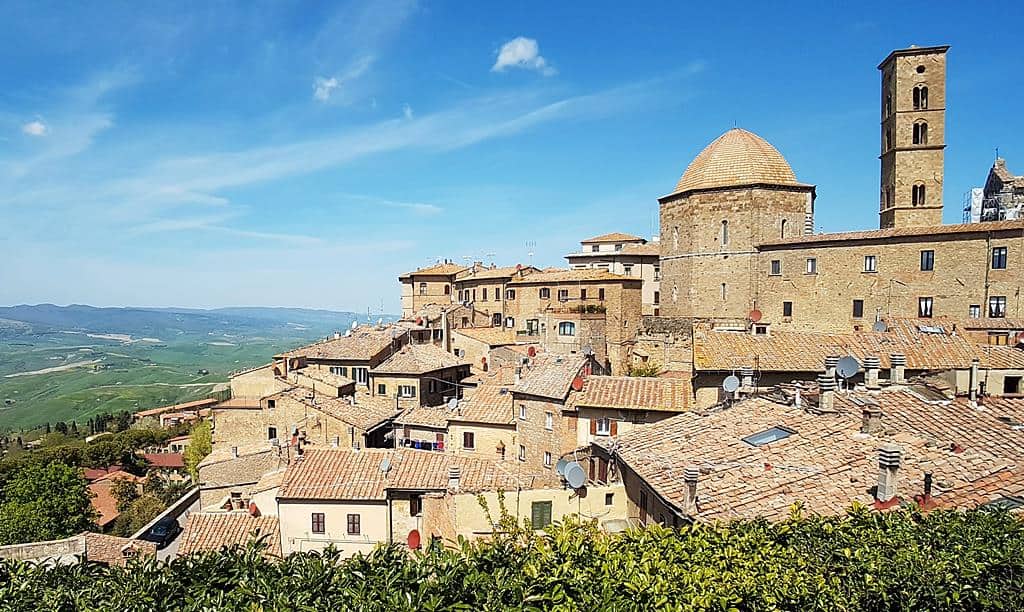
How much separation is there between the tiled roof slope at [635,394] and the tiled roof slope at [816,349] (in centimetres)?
137

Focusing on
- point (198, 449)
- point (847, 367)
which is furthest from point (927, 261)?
point (198, 449)

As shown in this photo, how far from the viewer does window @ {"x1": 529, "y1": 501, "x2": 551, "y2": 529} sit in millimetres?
14383

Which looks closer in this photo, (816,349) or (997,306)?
(816,349)

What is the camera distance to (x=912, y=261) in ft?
113

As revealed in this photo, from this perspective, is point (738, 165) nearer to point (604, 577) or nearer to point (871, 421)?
point (871, 421)

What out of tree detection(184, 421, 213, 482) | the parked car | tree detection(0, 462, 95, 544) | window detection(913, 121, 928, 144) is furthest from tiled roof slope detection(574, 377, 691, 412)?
tree detection(184, 421, 213, 482)

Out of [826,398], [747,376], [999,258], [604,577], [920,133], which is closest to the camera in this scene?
[604,577]

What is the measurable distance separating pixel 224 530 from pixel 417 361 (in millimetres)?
19560

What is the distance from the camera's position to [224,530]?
20062 millimetres

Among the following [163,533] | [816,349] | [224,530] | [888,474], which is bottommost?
[163,533]

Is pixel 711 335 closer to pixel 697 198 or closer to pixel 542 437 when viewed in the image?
pixel 542 437

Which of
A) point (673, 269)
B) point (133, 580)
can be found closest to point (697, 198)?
point (673, 269)

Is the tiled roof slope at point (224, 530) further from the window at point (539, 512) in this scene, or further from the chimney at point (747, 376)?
the chimney at point (747, 376)

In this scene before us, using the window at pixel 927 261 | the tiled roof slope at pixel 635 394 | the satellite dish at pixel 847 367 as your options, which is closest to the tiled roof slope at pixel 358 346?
the tiled roof slope at pixel 635 394
